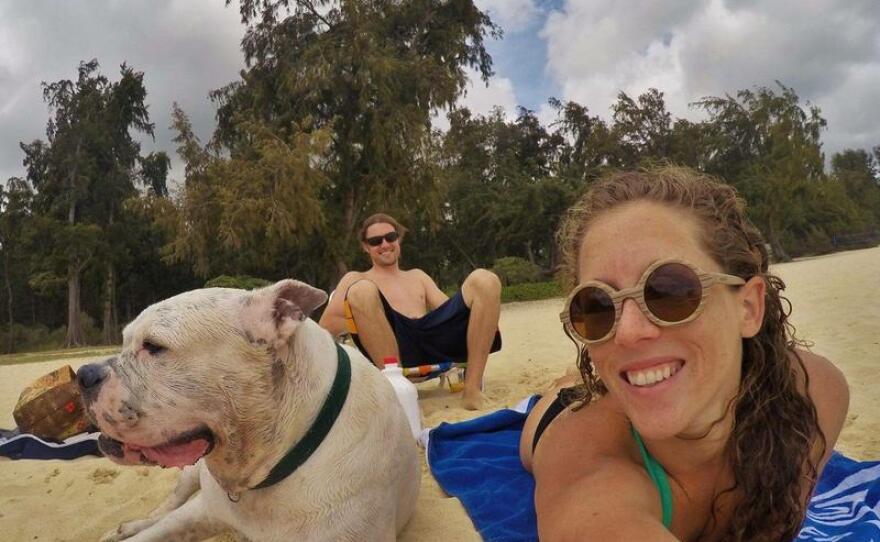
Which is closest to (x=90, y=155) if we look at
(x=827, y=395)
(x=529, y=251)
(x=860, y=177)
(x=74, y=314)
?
(x=74, y=314)

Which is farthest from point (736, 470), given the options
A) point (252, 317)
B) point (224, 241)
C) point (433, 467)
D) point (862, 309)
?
point (224, 241)

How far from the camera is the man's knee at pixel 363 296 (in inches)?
193

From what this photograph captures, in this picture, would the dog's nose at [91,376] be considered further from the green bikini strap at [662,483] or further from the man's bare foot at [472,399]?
the man's bare foot at [472,399]

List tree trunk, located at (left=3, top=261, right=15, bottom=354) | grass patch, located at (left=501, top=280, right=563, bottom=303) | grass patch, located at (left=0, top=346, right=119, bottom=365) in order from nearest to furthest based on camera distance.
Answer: grass patch, located at (left=0, top=346, right=119, bottom=365)
grass patch, located at (left=501, top=280, right=563, bottom=303)
tree trunk, located at (left=3, top=261, right=15, bottom=354)

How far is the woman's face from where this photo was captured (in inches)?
61.0

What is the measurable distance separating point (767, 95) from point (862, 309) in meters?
28.0

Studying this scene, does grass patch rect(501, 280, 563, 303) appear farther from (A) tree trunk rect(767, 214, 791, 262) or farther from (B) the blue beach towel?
(A) tree trunk rect(767, 214, 791, 262)

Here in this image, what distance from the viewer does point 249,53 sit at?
76.4 ft

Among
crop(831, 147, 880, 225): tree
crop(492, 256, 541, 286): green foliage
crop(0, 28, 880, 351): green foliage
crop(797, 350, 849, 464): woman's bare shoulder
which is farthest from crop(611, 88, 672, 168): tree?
crop(797, 350, 849, 464): woman's bare shoulder

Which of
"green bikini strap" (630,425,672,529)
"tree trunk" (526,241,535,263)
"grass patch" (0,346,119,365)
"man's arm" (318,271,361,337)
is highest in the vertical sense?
"tree trunk" (526,241,535,263)

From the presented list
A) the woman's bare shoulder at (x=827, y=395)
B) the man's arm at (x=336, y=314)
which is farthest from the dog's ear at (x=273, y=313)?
the man's arm at (x=336, y=314)

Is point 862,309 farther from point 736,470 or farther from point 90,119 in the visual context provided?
point 90,119

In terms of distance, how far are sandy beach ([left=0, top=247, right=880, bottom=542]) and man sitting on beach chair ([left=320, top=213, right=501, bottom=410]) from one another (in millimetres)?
417

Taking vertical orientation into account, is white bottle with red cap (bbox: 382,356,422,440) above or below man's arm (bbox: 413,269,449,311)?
below
